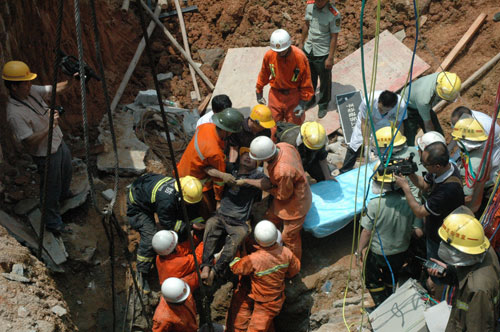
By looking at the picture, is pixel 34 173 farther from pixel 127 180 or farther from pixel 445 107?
pixel 445 107

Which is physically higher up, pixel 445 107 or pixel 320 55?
pixel 320 55

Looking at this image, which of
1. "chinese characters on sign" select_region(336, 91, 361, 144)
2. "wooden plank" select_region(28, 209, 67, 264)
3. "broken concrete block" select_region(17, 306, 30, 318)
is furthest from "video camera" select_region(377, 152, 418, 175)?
"wooden plank" select_region(28, 209, 67, 264)

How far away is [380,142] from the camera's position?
209 inches

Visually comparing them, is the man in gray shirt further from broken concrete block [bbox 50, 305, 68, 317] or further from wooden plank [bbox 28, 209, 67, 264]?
broken concrete block [bbox 50, 305, 68, 317]

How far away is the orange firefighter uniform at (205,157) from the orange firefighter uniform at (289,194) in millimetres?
646

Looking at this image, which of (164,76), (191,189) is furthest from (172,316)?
(164,76)

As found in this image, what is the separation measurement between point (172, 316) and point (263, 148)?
1973mm

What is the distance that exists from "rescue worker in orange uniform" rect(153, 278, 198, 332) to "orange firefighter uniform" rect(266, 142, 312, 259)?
1.33m

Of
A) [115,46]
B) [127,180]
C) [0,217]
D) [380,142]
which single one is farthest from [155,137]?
[380,142]

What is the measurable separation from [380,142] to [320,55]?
8.56 feet

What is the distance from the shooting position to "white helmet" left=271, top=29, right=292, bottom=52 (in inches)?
255

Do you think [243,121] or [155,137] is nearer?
[243,121]

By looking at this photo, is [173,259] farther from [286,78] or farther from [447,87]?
[447,87]

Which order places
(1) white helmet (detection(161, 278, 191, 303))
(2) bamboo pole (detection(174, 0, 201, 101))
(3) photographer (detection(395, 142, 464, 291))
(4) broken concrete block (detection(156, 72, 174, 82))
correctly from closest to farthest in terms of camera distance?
(3) photographer (detection(395, 142, 464, 291)) < (1) white helmet (detection(161, 278, 191, 303)) < (2) bamboo pole (detection(174, 0, 201, 101)) < (4) broken concrete block (detection(156, 72, 174, 82))
